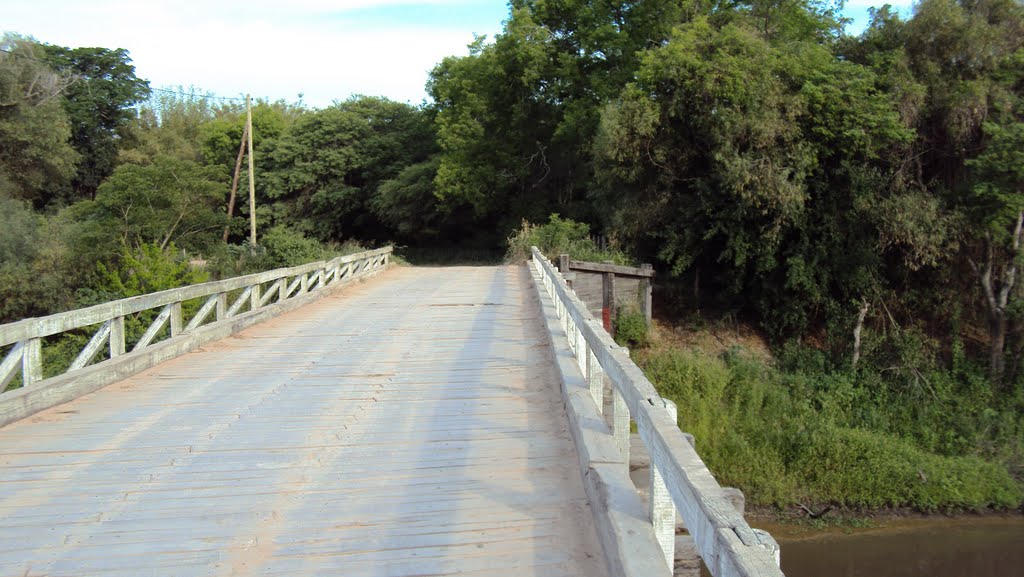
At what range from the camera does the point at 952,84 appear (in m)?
22.0

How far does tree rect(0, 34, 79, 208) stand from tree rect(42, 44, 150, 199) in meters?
7.66

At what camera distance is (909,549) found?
50.3 feet

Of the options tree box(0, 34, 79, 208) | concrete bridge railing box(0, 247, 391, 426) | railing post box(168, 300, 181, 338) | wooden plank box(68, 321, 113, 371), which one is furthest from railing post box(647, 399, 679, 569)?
tree box(0, 34, 79, 208)

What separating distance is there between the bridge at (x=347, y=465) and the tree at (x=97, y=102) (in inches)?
2009

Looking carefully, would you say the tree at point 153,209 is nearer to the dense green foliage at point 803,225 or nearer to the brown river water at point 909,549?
the dense green foliage at point 803,225

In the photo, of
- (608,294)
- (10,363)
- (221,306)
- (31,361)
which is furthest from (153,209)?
(10,363)

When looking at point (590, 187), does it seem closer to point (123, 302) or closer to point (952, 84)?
point (952, 84)

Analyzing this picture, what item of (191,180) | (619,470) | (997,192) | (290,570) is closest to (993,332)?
(997,192)

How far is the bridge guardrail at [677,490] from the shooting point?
2189 millimetres

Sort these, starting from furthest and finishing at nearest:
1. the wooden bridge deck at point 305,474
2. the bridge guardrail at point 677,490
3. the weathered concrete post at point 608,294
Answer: the weathered concrete post at point 608,294, the wooden bridge deck at point 305,474, the bridge guardrail at point 677,490

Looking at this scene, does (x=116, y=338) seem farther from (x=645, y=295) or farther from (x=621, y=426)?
(x=645, y=295)

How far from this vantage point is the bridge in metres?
3.56

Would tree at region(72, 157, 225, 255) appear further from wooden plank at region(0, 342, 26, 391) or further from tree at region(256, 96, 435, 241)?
wooden plank at region(0, 342, 26, 391)

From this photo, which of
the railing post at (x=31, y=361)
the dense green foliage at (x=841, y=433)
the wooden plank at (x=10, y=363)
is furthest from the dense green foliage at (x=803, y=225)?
the wooden plank at (x=10, y=363)
